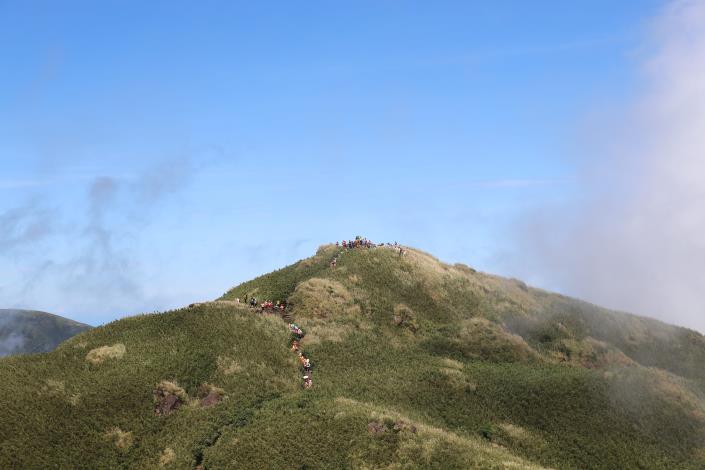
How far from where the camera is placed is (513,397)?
5612 centimetres

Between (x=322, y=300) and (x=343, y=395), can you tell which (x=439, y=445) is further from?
(x=322, y=300)

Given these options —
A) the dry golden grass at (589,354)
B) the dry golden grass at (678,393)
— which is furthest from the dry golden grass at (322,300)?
the dry golden grass at (678,393)

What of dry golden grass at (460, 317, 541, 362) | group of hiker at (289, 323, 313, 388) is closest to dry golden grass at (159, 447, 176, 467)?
group of hiker at (289, 323, 313, 388)

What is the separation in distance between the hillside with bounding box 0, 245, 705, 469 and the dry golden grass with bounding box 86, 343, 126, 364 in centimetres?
20

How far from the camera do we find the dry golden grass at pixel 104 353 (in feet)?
186

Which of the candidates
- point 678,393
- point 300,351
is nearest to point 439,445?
point 300,351

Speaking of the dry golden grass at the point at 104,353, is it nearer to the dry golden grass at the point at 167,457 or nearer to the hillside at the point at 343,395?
the hillside at the point at 343,395

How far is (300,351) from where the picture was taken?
210ft

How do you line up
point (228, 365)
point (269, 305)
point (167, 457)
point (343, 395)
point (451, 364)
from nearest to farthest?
1. point (167, 457)
2. point (343, 395)
3. point (228, 365)
4. point (451, 364)
5. point (269, 305)

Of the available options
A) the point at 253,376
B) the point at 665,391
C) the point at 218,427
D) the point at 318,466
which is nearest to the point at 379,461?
the point at 318,466

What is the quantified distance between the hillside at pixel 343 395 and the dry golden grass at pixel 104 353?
0.64ft

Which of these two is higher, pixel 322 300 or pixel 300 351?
pixel 322 300

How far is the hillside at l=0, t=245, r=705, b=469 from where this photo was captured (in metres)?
45.5

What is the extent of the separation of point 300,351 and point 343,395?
11.7 m
